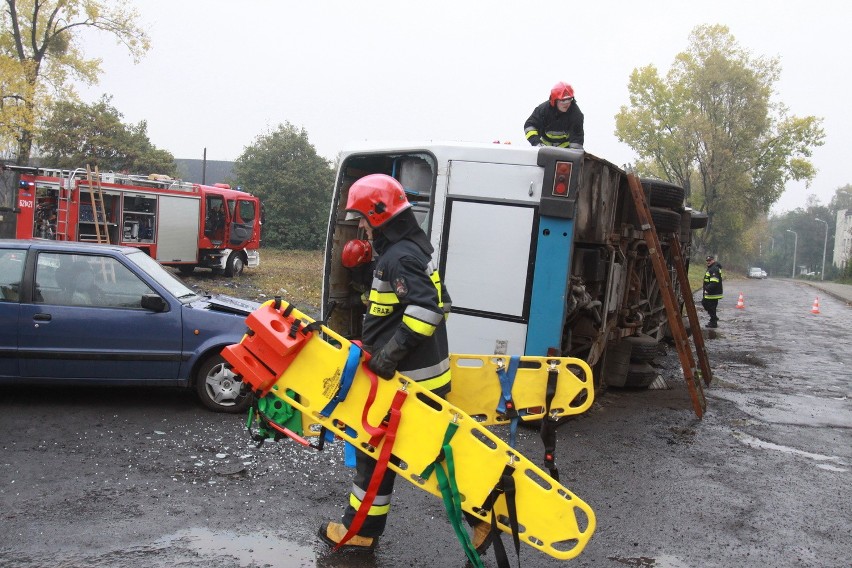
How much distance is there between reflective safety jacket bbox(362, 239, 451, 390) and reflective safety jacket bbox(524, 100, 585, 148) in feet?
14.4

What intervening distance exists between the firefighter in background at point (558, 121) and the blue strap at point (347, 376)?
15.8 ft

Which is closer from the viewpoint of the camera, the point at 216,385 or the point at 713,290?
the point at 216,385

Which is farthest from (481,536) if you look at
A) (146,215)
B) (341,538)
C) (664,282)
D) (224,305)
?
(146,215)

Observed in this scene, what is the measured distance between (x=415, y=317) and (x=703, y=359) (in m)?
6.67

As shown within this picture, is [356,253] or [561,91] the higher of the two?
[561,91]

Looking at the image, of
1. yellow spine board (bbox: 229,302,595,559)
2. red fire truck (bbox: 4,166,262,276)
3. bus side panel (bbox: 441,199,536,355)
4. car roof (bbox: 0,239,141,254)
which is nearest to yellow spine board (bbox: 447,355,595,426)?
yellow spine board (bbox: 229,302,595,559)

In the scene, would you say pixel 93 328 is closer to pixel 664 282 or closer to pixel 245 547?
pixel 245 547

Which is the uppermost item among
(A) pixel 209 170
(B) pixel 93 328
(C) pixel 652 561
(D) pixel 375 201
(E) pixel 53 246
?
(A) pixel 209 170

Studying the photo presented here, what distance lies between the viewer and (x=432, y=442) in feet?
10.7

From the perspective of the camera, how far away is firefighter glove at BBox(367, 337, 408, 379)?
3.26 m

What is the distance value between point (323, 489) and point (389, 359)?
6.00ft

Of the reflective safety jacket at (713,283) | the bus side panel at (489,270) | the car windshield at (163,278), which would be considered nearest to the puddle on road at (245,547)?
the bus side panel at (489,270)

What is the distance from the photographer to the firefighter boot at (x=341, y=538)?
374 centimetres

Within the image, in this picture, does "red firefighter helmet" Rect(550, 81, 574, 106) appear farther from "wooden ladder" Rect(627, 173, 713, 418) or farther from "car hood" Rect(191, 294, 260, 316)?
"car hood" Rect(191, 294, 260, 316)
